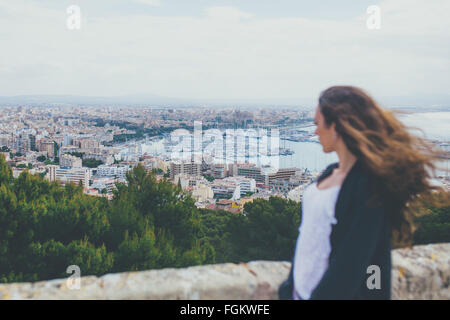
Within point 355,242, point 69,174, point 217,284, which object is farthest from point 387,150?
point 69,174

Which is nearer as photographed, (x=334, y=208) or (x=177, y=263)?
(x=334, y=208)

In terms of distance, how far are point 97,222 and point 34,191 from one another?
1600 mm

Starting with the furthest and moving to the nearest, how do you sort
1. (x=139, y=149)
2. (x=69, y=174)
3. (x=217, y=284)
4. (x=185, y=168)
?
(x=139, y=149) < (x=185, y=168) < (x=69, y=174) < (x=217, y=284)

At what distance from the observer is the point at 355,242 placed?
0.86 meters

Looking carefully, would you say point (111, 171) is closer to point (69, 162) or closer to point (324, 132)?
point (69, 162)

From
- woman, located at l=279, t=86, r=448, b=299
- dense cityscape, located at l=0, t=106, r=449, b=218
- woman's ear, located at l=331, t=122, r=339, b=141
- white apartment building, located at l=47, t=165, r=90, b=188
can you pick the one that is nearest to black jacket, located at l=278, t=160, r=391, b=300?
woman, located at l=279, t=86, r=448, b=299

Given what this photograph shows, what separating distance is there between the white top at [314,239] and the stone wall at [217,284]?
11.7 inches

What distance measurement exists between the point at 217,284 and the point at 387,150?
72 centimetres

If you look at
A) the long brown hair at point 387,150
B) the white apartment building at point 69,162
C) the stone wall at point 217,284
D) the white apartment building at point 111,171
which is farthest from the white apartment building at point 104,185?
the long brown hair at point 387,150

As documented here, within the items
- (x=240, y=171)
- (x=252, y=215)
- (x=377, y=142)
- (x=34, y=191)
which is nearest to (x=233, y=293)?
(x=377, y=142)

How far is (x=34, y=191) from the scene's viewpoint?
590cm

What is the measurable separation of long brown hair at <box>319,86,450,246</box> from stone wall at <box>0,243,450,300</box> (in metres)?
0.43

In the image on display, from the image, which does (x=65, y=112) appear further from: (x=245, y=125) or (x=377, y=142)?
(x=377, y=142)
